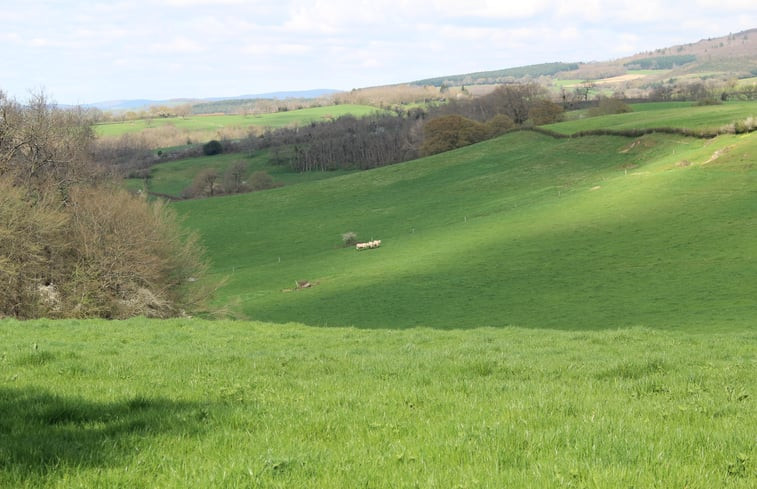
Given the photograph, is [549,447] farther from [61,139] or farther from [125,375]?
[61,139]

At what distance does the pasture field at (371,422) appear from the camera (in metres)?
6.11

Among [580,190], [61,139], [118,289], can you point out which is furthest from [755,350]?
[580,190]

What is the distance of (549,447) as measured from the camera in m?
6.88

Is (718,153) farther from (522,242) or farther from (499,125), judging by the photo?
(499,125)

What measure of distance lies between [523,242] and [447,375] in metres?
50.1

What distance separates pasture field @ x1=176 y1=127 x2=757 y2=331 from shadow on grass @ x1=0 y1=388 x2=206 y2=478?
109 feet

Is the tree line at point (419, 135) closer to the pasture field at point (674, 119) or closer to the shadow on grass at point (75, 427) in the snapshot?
the pasture field at point (674, 119)

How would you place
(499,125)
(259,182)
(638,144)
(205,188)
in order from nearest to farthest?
1. (638,144)
2. (499,125)
3. (259,182)
4. (205,188)

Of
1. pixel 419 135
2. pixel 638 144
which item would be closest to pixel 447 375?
pixel 638 144

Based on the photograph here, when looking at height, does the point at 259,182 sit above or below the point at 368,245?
above

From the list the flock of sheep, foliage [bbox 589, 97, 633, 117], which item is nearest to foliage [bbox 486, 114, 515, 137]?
foliage [bbox 589, 97, 633, 117]

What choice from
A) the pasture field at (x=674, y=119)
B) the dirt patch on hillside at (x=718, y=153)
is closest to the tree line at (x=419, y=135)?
the pasture field at (x=674, y=119)

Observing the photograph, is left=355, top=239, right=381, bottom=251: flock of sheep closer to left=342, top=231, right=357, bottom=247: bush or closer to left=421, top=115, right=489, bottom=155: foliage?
left=342, top=231, right=357, bottom=247: bush

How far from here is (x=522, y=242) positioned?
61.0 meters
